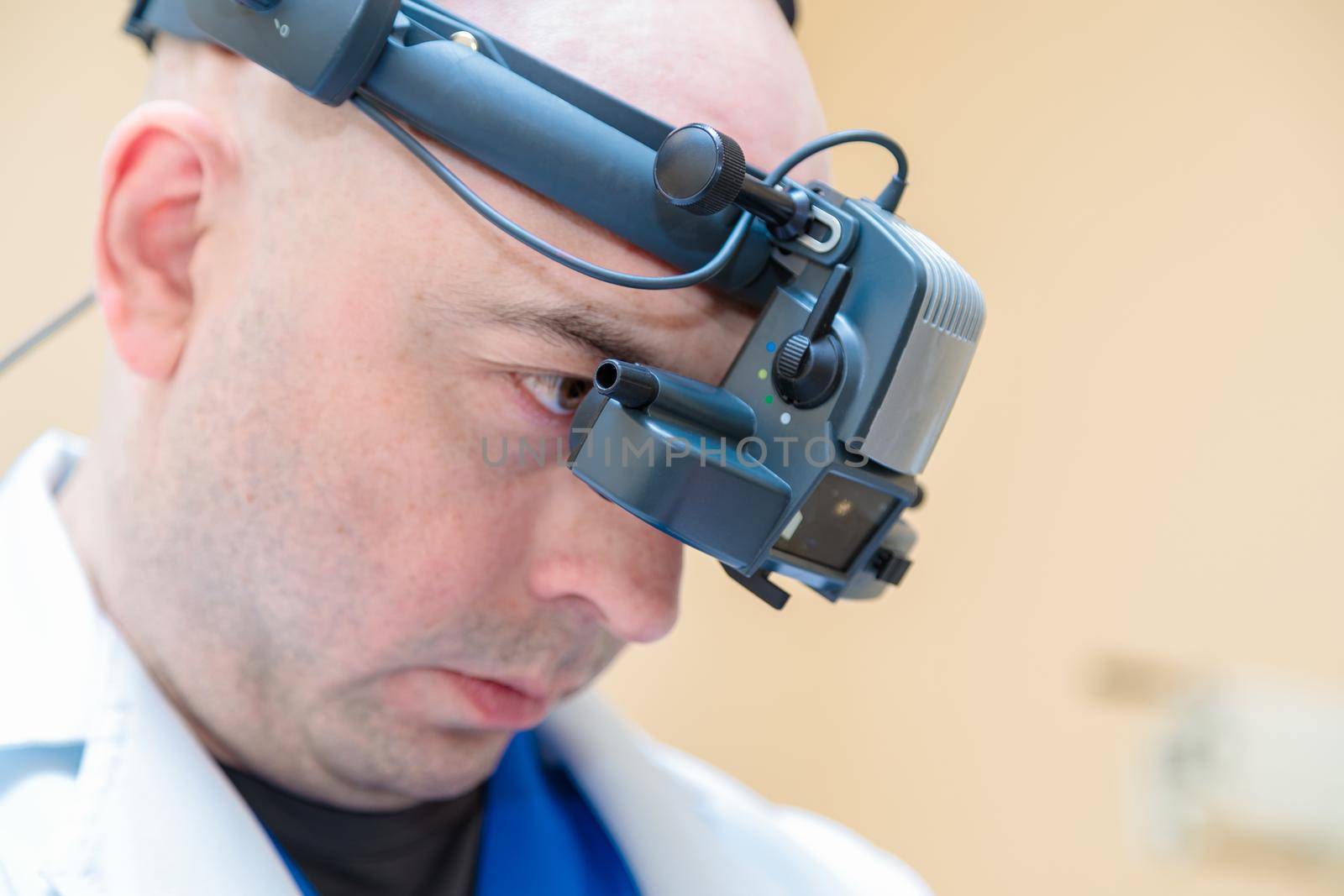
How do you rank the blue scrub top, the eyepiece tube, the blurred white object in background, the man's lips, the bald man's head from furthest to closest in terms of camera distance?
the blurred white object in background → the blue scrub top → the man's lips → the bald man's head → the eyepiece tube

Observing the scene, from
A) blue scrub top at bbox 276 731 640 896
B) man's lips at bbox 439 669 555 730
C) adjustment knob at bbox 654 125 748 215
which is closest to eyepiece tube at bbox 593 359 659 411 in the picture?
adjustment knob at bbox 654 125 748 215

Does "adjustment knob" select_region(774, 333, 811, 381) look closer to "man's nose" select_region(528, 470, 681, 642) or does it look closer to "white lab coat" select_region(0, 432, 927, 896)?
"man's nose" select_region(528, 470, 681, 642)

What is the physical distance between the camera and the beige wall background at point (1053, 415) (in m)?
1.41

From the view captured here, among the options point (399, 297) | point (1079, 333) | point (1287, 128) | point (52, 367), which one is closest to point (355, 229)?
point (399, 297)

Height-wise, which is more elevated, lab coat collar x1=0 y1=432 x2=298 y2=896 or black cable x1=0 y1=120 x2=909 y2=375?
black cable x1=0 y1=120 x2=909 y2=375

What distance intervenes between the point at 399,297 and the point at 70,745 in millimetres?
447

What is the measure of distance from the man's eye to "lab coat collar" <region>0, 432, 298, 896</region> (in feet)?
1.33

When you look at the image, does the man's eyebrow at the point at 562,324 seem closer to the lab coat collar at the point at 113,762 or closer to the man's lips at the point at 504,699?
the man's lips at the point at 504,699

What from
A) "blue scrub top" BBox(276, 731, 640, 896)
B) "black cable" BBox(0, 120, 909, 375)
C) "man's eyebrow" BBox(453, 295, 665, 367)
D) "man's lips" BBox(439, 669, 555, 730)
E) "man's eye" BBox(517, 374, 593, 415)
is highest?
"black cable" BBox(0, 120, 909, 375)

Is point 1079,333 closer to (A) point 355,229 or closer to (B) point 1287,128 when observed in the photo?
(B) point 1287,128

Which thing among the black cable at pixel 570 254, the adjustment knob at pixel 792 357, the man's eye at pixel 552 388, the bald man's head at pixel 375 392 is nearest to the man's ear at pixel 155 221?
the bald man's head at pixel 375 392

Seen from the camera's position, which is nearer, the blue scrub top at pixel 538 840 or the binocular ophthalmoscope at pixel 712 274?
the binocular ophthalmoscope at pixel 712 274

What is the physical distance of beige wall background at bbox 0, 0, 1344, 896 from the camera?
1.41 meters

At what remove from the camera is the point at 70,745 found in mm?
818
